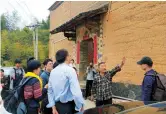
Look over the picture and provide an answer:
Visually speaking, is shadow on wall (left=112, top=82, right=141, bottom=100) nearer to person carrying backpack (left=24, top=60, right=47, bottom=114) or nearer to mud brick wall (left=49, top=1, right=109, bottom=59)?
mud brick wall (left=49, top=1, right=109, bottom=59)

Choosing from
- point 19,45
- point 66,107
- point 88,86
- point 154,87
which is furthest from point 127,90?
point 19,45

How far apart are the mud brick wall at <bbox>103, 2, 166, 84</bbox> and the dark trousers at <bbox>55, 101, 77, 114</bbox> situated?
426 cm

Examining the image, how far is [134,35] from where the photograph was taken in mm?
9828

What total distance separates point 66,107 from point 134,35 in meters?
5.61

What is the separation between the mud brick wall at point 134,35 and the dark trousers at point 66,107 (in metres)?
Result: 4.26

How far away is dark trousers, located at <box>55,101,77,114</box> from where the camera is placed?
4695 millimetres

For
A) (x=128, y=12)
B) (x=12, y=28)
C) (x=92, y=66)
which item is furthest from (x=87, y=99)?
(x=12, y=28)

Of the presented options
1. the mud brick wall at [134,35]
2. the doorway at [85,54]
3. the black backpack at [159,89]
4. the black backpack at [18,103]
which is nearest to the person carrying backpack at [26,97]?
the black backpack at [18,103]

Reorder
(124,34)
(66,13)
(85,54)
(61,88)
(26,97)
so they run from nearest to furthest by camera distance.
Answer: (61,88) < (26,97) < (124,34) < (85,54) < (66,13)

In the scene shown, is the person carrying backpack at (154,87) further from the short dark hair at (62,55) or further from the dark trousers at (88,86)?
the dark trousers at (88,86)

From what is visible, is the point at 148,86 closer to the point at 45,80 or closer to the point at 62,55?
the point at 62,55

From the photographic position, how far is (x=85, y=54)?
15812 millimetres

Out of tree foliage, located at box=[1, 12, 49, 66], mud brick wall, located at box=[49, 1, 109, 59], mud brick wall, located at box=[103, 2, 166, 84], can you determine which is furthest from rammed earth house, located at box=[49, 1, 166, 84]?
tree foliage, located at box=[1, 12, 49, 66]

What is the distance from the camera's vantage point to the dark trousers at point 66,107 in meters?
4.70
